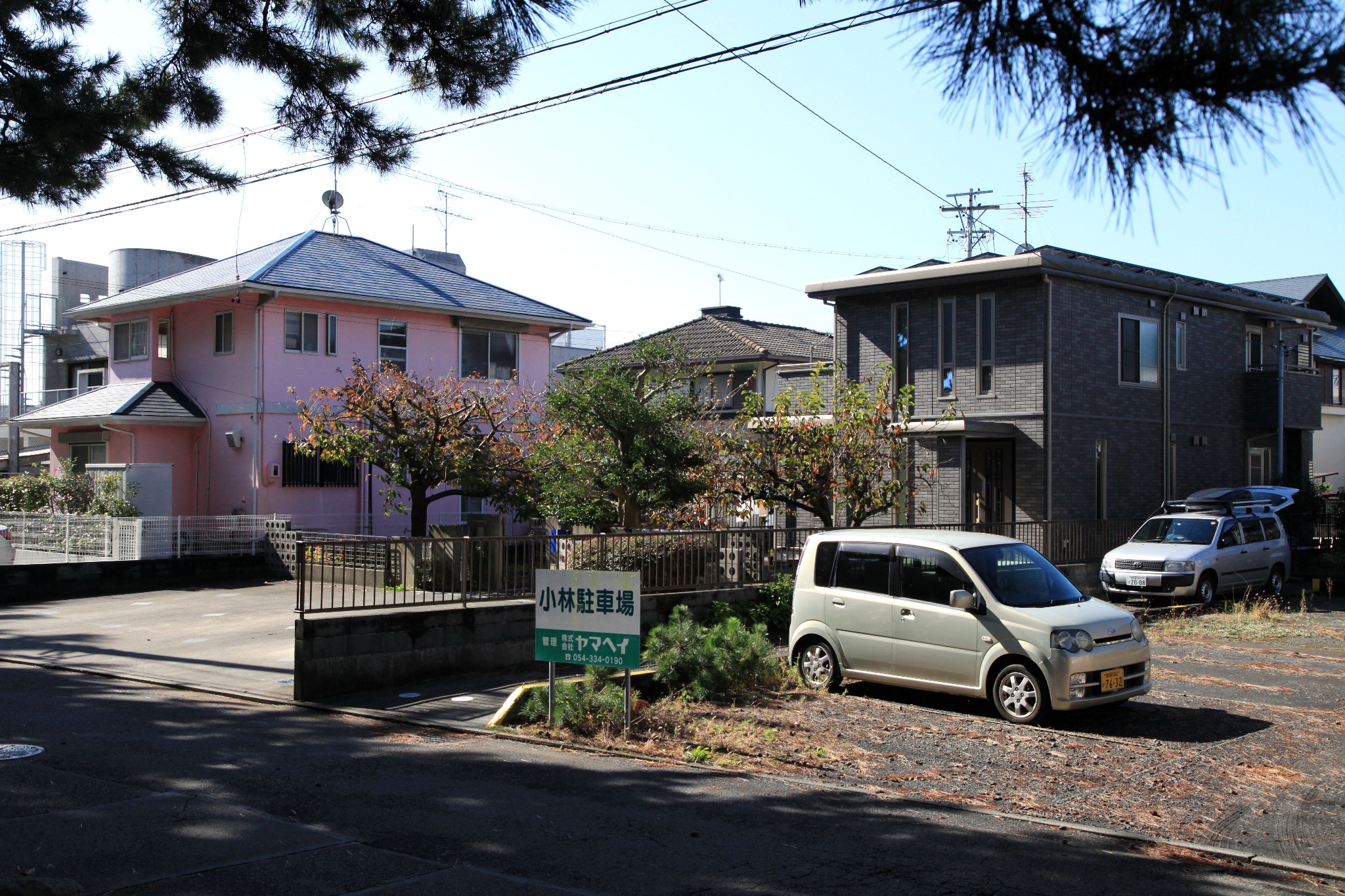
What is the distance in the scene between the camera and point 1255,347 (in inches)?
1024

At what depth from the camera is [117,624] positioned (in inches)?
663

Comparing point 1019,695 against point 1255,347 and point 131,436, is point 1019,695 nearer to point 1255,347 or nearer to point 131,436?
point 1255,347

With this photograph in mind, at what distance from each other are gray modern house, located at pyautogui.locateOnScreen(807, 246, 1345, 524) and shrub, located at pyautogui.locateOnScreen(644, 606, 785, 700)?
9.24 metres

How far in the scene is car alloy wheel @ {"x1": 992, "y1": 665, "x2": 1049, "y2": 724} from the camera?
9.52 metres

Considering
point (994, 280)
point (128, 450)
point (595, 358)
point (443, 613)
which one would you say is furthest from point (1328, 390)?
point (128, 450)

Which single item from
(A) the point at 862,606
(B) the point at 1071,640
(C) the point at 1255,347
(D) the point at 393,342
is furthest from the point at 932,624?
(D) the point at 393,342

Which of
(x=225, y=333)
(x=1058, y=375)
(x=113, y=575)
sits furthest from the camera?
(x=225, y=333)

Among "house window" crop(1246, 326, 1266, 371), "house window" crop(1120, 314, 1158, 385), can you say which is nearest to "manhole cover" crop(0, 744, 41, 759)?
"house window" crop(1120, 314, 1158, 385)

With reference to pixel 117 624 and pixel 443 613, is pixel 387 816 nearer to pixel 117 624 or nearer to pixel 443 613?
pixel 443 613

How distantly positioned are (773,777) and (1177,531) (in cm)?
1349

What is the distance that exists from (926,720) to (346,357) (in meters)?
20.7

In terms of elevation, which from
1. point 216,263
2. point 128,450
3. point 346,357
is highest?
point 216,263

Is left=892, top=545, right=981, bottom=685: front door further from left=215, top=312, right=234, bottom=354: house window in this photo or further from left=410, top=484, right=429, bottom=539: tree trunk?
left=215, top=312, right=234, bottom=354: house window

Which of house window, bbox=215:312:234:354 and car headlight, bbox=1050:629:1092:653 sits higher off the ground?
house window, bbox=215:312:234:354
